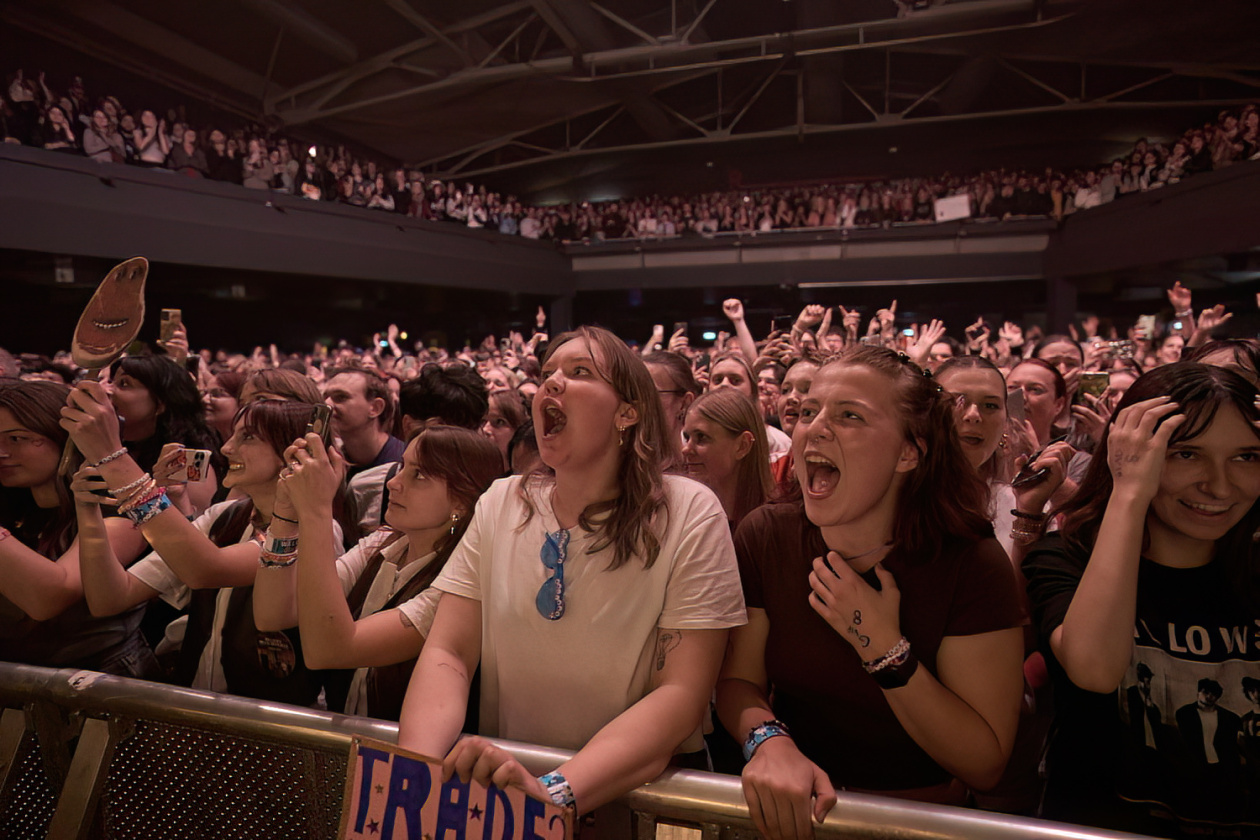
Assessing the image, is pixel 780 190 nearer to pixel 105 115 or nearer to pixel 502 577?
pixel 105 115

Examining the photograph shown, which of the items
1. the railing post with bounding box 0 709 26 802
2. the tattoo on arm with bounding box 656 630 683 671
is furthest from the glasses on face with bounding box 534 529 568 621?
the railing post with bounding box 0 709 26 802

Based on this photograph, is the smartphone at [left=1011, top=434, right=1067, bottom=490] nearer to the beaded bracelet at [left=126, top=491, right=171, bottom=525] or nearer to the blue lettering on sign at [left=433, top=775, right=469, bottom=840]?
the blue lettering on sign at [left=433, top=775, right=469, bottom=840]

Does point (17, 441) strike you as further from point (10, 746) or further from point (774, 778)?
point (774, 778)

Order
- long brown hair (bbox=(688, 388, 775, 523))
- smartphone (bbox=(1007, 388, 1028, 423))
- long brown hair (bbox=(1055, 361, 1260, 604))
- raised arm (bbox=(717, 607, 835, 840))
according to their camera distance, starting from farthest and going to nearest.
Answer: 1. smartphone (bbox=(1007, 388, 1028, 423))
2. long brown hair (bbox=(688, 388, 775, 523))
3. long brown hair (bbox=(1055, 361, 1260, 604))
4. raised arm (bbox=(717, 607, 835, 840))

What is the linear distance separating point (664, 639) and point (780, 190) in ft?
60.8

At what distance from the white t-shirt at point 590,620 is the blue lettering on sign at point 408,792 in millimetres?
249

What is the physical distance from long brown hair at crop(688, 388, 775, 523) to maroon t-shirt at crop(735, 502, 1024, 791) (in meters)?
1.18

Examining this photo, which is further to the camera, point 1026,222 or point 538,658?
point 1026,222

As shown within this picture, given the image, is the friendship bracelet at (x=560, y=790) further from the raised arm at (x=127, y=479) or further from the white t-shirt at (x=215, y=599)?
the raised arm at (x=127, y=479)

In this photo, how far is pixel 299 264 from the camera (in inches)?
446

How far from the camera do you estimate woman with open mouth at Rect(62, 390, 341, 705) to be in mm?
1704

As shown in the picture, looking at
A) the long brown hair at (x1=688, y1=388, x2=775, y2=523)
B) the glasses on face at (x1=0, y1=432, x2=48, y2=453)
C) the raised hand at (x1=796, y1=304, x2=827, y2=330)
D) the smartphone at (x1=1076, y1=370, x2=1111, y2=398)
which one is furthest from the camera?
the raised hand at (x1=796, y1=304, x2=827, y2=330)

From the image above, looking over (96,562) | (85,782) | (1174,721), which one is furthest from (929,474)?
(96,562)

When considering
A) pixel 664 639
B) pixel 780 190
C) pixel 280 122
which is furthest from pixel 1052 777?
pixel 780 190
